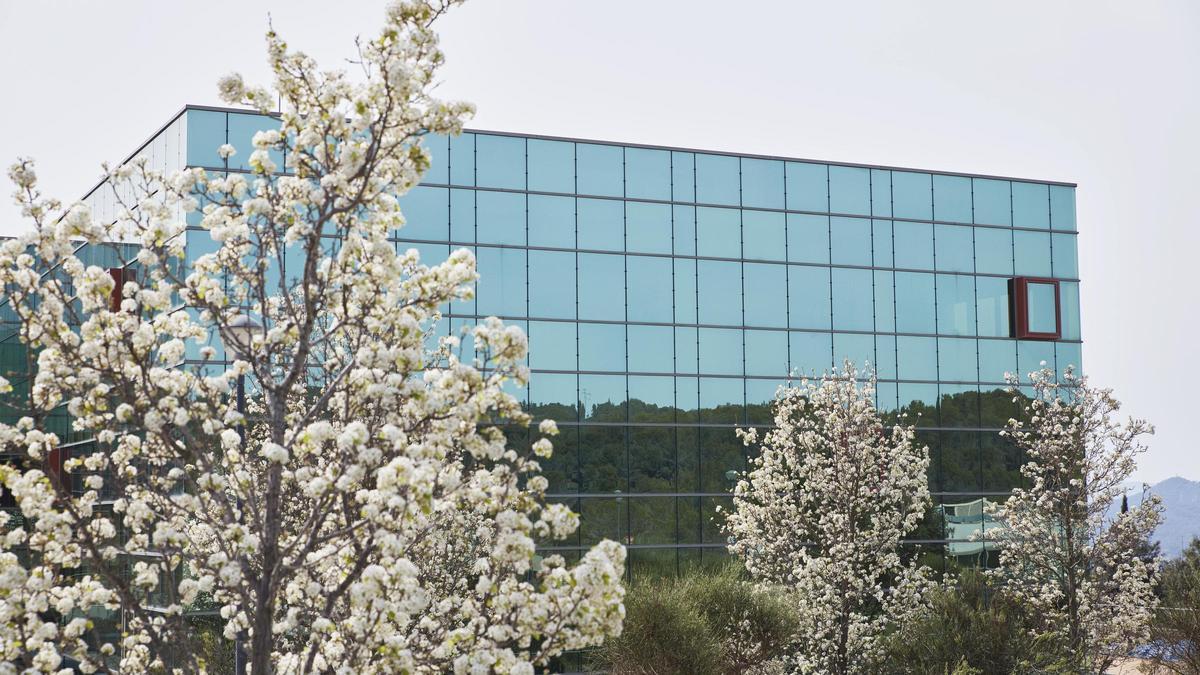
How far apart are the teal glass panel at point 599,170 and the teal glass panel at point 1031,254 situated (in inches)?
530

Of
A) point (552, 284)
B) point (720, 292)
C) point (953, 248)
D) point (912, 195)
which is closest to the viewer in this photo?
point (552, 284)

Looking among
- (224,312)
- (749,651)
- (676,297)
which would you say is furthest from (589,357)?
(224,312)

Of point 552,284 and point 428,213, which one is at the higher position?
point 428,213

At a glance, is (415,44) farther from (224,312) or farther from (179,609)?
(179,609)

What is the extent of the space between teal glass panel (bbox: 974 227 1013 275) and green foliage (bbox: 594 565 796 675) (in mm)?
18943

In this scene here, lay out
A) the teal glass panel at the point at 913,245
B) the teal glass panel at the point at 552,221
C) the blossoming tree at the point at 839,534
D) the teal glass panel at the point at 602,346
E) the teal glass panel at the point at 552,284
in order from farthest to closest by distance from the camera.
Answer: the teal glass panel at the point at 913,245, the teal glass panel at the point at 552,221, the teal glass panel at the point at 602,346, the teal glass panel at the point at 552,284, the blossoming tree at the point at 839,534

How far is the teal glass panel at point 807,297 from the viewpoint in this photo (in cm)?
3625

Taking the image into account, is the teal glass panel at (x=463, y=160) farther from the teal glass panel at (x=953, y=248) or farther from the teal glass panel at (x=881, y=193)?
the teal glass panel at (x=953, y=248)

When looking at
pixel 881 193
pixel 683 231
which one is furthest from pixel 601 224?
pixel 881 193

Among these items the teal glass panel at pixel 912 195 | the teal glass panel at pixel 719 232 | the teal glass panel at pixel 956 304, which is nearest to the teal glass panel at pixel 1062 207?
the teal glass panel at pixel 956 304

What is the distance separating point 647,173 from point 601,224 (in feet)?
7.10

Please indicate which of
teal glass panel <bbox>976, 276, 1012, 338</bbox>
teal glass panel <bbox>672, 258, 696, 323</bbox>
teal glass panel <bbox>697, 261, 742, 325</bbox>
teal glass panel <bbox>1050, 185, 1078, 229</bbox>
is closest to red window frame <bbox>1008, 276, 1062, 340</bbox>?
teal glass panel <bbox>976, 276, 1012, 338</bbox>

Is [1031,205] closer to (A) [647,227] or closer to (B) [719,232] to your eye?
(B) [719,232]

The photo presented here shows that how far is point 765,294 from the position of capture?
36.0 m
